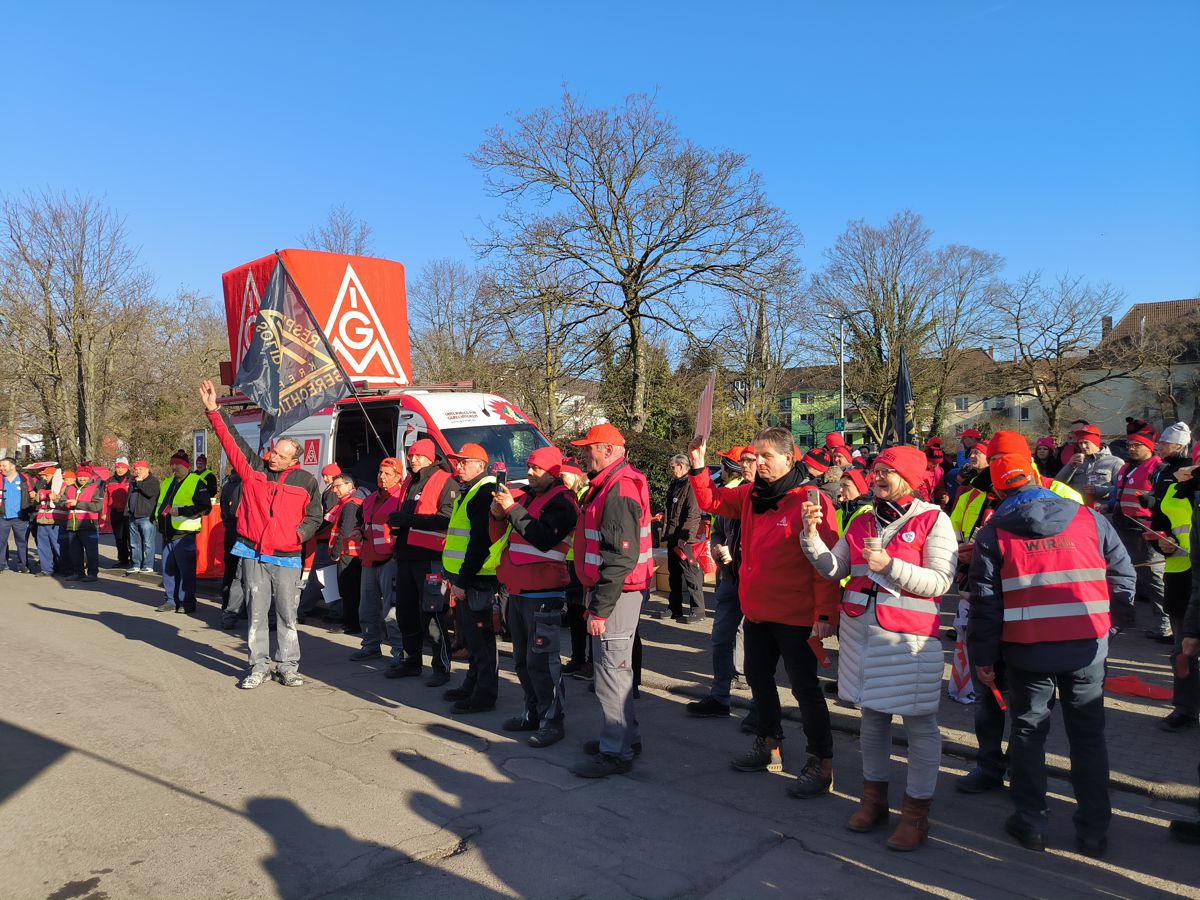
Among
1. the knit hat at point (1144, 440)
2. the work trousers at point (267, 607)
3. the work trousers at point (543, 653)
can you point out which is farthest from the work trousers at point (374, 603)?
the knit hat at point (1144, 440)

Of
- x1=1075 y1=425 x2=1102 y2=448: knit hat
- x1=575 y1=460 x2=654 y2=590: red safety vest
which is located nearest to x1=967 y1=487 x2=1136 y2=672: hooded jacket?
x1=575 y1=460 x2=654 y2=590: red safety vest

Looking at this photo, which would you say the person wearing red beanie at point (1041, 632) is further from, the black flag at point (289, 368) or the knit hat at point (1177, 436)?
the black flag at point (289, 368)

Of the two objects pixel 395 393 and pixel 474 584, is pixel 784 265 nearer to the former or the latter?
pixel 395 393

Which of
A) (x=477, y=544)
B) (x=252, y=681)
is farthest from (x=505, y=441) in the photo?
(x=477, y=544)

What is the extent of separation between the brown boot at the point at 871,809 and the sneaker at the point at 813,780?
419 mm

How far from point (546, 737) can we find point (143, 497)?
1154 cm

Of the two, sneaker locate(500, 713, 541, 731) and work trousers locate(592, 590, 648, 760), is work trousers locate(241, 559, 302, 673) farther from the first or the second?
work trousers locate(592, 590, 648, 760)

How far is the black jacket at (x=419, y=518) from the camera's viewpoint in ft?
24.1

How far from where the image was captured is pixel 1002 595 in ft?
A: 13.8

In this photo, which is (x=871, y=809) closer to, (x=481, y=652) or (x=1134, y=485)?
(x=481, y=652)

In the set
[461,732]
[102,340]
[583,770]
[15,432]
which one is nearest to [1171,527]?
[583,770]

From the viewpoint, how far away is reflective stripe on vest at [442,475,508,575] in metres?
6.51

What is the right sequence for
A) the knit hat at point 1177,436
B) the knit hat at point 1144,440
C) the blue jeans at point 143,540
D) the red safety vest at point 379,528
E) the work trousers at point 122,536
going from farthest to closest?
1. the work trousers at point 122,536
2. the blue jeans at point 143,540
3. the knit hat at point 1144,440
4. the red safety vest at point 379,528
5. the knit hat at point 1177,436

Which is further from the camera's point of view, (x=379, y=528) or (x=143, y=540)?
(x=143, y=540)
